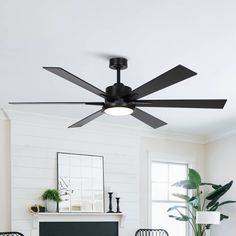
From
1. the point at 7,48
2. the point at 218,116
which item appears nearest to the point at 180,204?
the point at 218,116

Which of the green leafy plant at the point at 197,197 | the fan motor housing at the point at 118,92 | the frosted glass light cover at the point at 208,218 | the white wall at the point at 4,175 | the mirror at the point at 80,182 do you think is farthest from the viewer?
the green leafy plant at the point at 197,197

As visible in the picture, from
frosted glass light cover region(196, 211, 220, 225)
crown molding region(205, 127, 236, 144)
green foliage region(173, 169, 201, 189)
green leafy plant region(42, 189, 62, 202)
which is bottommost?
frosted glass light cover region(196, 211, 220, 225)

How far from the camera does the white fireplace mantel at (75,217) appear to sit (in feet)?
18.7

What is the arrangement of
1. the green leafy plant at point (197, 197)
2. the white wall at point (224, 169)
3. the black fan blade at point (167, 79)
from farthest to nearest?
the white wall at point (224, 169) < the green leafy plant at point (197, 197) < the black fan blade at point (167, 79)

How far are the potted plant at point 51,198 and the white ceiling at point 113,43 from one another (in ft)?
4.74

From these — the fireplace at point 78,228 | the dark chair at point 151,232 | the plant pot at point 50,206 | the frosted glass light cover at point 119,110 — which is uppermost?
the frosted glass light cover at point 119,110

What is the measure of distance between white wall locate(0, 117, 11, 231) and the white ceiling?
853 millimetres

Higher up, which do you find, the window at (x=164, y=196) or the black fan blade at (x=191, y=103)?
the black fan blade at (x=191, y=103)

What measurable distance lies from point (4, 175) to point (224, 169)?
3.60m

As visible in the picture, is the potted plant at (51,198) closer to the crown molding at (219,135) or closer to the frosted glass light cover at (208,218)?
the frosted glass light cover at (208,218)

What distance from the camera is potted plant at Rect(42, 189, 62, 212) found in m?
5.77

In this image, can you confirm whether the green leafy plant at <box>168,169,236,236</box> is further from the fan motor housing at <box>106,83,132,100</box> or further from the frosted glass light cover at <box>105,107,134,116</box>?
the fan motor housing at <box>106,83,132,100</box>

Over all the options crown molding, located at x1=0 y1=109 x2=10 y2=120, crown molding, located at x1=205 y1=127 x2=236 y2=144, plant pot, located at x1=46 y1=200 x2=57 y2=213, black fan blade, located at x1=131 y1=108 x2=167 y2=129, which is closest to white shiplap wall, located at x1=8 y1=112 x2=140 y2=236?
crown molding, located at x1=0 y1=109 x2=10 y2=120

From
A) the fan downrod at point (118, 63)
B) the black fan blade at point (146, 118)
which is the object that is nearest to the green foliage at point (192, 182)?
the black fan blade at point (146, 118)
